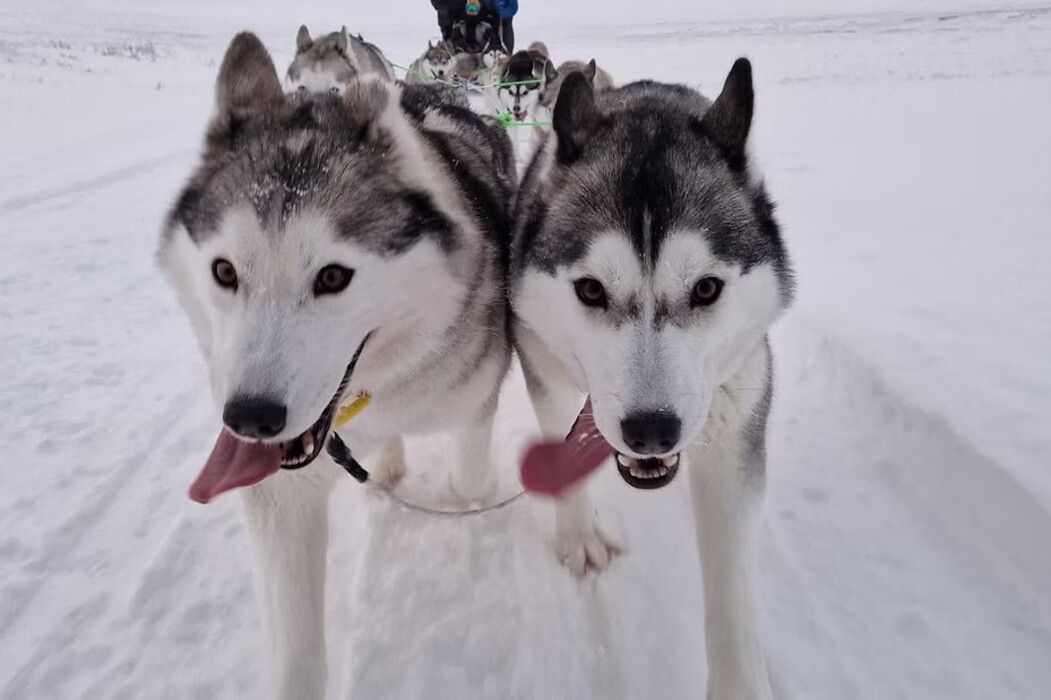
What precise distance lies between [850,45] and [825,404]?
50.6 feet

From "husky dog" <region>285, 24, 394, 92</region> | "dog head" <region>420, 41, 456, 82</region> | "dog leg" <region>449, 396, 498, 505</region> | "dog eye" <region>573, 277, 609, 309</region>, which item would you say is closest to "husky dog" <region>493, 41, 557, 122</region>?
"dog head" <region>420, 41, 456, 82</region>

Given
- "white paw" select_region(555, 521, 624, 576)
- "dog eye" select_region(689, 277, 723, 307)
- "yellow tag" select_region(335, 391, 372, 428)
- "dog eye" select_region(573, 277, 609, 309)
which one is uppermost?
"dog eye" select_region(689, 277, 723, 307)

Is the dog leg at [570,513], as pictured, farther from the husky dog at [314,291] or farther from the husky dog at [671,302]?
the husky dog at [314,291]

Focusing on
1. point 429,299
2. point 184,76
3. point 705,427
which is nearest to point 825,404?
point 705,427

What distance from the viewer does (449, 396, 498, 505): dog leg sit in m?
2.52

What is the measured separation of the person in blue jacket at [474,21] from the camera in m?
9.18

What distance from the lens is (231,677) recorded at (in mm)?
1949

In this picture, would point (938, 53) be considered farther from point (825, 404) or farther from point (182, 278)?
point (182, 278)

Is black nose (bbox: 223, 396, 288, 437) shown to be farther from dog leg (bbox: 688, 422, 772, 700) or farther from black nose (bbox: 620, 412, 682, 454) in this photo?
dog leg (bbox: 688, 422, 772, 700)

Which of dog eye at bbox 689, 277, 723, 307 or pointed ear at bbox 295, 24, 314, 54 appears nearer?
dog eye at bbox 689, 277, 723, 307

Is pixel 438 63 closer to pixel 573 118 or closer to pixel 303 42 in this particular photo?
pixel 303 42

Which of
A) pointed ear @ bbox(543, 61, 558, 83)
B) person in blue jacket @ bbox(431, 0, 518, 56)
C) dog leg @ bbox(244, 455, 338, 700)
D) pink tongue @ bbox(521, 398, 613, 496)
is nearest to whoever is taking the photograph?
dog leg @ bbox(244, 455, 338, 700)

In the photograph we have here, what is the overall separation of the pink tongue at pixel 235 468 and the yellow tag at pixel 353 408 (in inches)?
8.2

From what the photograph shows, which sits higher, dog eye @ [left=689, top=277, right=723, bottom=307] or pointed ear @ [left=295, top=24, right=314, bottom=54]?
dog eye @ [left=689, top=277, right=723, bottom=307]
